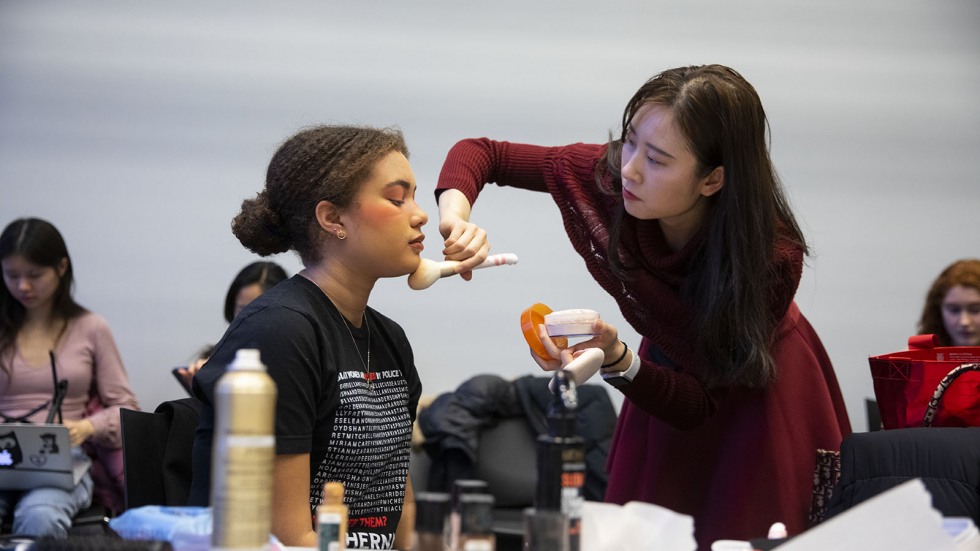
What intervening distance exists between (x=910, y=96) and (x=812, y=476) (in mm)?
2977

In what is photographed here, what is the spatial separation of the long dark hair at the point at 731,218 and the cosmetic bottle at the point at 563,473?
818 millimetres

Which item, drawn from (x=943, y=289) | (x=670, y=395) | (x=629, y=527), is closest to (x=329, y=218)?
(x=670, y=395)

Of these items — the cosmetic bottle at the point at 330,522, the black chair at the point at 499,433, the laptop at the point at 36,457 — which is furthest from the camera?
the black chair at the point at 499,433

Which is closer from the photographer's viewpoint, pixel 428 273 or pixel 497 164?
pixel 428 273

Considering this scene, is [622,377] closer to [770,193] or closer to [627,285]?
[627,285]

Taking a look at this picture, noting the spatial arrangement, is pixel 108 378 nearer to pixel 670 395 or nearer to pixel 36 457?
pixel 36 457

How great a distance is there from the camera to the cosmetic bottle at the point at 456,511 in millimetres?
953

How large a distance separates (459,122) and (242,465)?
3.43 metres

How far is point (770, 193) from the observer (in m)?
1.80

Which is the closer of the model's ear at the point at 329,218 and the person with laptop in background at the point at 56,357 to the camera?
the model's ear at the point at 329,218

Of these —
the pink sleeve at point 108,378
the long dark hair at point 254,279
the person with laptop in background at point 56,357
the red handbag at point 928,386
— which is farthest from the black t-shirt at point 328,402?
the pink sleeve at point 108,378

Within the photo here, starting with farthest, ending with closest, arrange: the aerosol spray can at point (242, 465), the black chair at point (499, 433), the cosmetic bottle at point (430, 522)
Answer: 1. the black chair at point (499, 433)
2. the cosmetic bottle at point (430, 522)
3. the aerosol spray can at point (242, 465)

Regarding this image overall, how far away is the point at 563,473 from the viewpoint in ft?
3.25

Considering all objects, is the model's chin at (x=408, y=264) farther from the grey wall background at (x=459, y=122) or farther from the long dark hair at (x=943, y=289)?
the long dark hair at (x=943, y=289)
